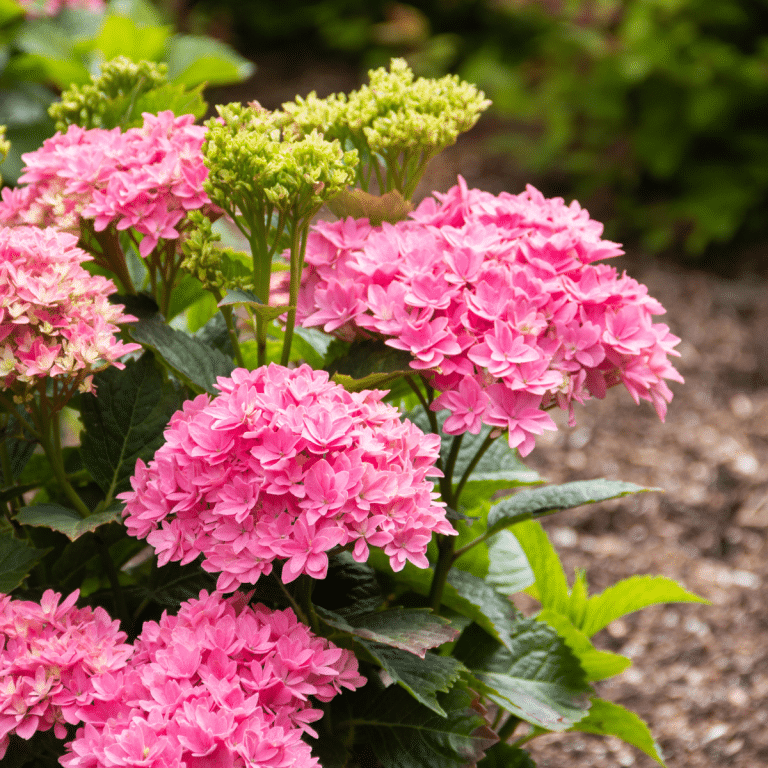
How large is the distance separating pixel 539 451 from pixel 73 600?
85.5 inches

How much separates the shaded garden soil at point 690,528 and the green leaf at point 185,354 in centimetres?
120

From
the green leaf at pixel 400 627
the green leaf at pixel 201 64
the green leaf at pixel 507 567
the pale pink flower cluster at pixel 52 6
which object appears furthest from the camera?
the pale pink flower cluster at pixel 52 6

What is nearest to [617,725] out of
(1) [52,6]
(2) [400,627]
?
(2) [400,627]

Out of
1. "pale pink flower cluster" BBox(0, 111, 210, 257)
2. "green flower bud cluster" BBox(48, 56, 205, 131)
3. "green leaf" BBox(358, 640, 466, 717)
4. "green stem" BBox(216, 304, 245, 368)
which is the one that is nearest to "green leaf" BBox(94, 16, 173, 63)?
"green flower bud cluster" BBox(48, 56, 205, 131)

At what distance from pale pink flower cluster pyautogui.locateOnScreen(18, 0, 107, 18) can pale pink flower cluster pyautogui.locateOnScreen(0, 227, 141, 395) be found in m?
2.10

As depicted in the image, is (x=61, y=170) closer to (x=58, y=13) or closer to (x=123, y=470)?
(x=123, y=470)

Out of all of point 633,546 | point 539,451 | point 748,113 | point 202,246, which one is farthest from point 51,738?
point 748,113

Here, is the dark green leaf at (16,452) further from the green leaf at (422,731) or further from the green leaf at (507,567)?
the green leaf at (507,567)

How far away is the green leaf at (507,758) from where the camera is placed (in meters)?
1.35

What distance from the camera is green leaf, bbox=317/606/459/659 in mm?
917

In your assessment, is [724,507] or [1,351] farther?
[724,507]

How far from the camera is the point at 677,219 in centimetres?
406

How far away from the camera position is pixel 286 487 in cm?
88

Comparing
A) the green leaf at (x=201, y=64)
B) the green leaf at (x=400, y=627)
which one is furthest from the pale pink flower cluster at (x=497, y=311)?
the green leaf at (x=201, y=64)
